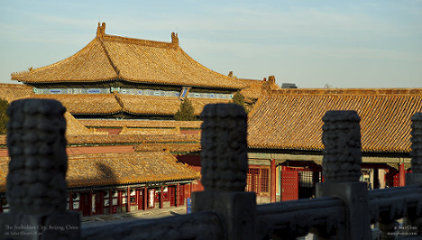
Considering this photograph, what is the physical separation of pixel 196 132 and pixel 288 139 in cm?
1390

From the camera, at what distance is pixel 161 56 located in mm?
52594

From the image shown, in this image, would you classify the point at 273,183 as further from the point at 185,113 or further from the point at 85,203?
the point at 185,113

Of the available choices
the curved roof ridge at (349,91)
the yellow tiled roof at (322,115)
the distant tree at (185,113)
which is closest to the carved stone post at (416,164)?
the yellow tiled roof at (322,115)

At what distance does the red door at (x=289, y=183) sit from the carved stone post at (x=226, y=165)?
2374 centimetres

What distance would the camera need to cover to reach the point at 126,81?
4475cm

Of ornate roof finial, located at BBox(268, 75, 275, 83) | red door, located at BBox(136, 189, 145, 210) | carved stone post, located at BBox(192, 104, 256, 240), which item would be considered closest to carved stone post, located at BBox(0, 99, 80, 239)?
carved stone post, located at BBox(192, 104, 256, 240)

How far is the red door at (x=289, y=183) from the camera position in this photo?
29484mm

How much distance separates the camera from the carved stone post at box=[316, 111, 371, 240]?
7527mm

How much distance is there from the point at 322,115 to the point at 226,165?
24775 millimetres

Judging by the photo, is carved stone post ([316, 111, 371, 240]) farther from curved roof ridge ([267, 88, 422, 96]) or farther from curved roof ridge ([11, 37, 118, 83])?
curved roof ridge ([11, 37, 118, 83])

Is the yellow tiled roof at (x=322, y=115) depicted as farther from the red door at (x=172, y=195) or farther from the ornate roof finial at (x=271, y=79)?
the red door at (x=172, y=195)

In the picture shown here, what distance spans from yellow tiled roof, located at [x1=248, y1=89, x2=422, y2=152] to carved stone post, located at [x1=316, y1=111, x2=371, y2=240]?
19207 millimetres

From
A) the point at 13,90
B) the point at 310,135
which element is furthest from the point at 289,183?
the point at 13,90

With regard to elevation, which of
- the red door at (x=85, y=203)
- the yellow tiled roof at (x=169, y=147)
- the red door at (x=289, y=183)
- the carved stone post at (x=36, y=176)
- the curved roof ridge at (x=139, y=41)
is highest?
the curved roof ridge at (x=139, y=41)
